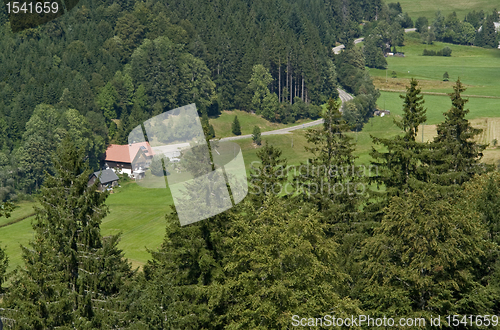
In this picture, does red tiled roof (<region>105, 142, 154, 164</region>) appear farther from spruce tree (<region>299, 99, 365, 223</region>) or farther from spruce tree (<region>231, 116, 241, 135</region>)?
spruce tree (<region>299, 99, 365, 223</region>)

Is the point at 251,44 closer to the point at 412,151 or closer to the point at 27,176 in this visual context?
the point at 27,176

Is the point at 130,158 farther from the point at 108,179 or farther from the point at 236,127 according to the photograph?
the point at 236,127

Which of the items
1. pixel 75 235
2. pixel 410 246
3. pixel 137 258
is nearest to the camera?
pixel 410 246

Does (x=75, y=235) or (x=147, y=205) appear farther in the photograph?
(x=147, y=205)

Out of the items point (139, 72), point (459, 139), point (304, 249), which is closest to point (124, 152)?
point (139, 72)

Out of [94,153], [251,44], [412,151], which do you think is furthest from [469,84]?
[412,151]

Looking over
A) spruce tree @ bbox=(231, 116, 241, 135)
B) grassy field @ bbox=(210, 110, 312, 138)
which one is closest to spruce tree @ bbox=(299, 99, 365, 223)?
spruce tree @ bbox=(231, 116, 241, 135)

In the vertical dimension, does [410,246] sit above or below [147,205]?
above
